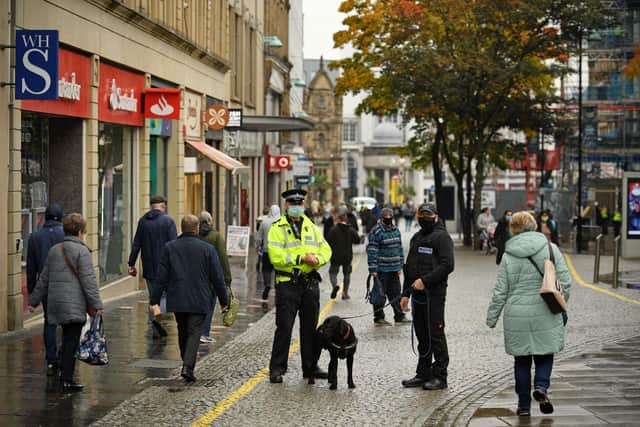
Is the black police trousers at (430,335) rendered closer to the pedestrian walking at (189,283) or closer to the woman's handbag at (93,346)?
the pedestrian walking at (189,283)

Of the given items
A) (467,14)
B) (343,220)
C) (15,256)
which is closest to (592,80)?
(467,14)

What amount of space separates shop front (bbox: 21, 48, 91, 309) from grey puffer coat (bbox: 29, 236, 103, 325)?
220 inches

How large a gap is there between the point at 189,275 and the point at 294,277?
39.3 inches

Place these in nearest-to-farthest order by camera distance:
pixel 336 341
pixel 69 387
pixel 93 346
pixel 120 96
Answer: pixel 69 387, pixel 93 346, pixel 336 341, pixel 120 96

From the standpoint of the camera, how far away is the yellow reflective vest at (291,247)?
11.4m

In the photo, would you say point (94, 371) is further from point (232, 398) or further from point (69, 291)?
point (232, 398)

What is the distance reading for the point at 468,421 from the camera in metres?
9.64

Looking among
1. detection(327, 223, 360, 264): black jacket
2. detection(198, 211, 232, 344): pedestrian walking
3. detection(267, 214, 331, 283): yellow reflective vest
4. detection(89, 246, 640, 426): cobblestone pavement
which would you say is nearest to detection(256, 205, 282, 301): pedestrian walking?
detection(327, 223, 360, 264): black jacket

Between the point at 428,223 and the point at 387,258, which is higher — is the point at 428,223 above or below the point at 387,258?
above

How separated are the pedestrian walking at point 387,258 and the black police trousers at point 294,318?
5.87 meters

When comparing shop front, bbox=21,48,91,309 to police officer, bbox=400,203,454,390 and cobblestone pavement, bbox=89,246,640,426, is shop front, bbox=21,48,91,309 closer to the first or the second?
cobblestone pavement, bbox=89,246,640,426

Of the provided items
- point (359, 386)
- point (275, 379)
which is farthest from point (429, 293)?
point (275, 379)

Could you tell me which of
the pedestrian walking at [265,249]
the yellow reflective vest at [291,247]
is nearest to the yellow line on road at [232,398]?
the yellow reflective vest at [291,247]

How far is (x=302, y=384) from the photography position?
1147 centimetres
